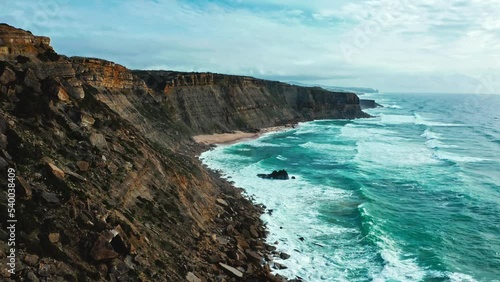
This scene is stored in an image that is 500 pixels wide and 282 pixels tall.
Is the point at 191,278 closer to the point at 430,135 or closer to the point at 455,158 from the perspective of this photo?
the point at 455,158

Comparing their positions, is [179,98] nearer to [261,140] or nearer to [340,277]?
[261,140]

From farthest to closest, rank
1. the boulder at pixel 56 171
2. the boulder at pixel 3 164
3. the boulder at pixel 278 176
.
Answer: the boulder at pixel 278 176, the boulder at pixel 56 171, the boulder at pixel 3 164

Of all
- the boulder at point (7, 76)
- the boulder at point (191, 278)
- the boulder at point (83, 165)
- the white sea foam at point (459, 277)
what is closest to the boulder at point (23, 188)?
the boulder at point (83, 165)

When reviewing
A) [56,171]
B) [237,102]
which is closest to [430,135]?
[237,102]

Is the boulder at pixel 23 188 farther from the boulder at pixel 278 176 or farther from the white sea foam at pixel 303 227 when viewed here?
the boulder at pixel 278 176

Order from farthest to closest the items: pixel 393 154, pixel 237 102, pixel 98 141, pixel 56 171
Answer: pixel 237 102 < pixel 393 154 < pixel 98 141 < pixel 56 171

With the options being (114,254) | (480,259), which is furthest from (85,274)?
(480,259)
